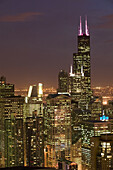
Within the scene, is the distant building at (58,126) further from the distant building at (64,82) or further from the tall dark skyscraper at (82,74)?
the tall dark skyscraper at (82,74)

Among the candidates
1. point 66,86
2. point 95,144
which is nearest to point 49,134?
point 66,86

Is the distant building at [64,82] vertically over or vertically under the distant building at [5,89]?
over

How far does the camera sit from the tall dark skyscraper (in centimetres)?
1803

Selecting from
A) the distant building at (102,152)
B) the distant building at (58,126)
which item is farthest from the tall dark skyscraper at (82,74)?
the distant building at (102,152)

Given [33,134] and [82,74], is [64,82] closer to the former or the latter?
[82,74]

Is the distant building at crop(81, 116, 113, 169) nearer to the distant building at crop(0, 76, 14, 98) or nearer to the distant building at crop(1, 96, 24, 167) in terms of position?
the distant building at crop(1, 96, 24, 167)

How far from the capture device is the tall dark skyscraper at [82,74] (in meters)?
18.0

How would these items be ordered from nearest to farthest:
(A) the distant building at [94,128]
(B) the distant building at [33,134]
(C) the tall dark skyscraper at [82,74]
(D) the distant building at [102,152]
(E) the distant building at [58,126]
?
(D) the distant building at [102,152], (B) the distant building at [33,134], (A) the distant building at [94,128], (E) the distant building at [58,126], (C) the tall dark skyscraper at [82,74]

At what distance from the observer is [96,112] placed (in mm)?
16500

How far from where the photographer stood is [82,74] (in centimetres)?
2088

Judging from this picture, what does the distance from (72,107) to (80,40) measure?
575 centimetres

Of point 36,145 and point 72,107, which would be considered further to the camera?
point 72,107

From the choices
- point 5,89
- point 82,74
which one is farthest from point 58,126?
point 82,74

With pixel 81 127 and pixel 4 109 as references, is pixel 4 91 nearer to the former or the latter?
pixel 4 109
